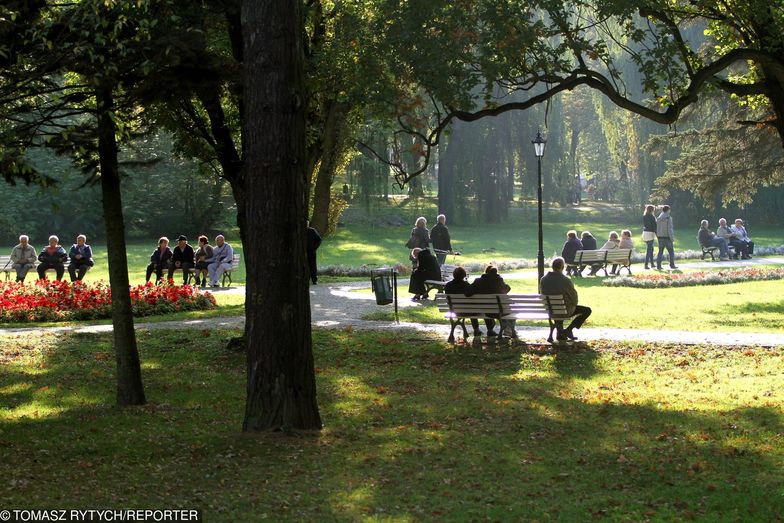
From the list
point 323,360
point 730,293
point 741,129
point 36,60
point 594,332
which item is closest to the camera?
point 36,60

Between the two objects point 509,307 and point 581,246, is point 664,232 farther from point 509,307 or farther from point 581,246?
point 509,307

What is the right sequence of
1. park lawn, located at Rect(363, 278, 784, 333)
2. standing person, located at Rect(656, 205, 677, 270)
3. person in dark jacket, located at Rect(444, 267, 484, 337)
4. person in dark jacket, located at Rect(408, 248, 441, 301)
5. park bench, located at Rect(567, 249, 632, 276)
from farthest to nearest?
standing person, located at Rect(656, 205, 677, 270), park bench, located at Rect(567, 249, 632, 276), person in dark jacket, located at Rect(408, 248, 441, 301), park lawn, located at Rect(363, 278, 784, 333), person in dark jacket, located at Rect(444, 267, 484, 337)

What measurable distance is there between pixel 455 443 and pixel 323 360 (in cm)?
535

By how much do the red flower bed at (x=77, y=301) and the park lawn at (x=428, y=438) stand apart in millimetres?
5033

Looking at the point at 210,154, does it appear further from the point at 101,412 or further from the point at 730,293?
Answer: the point at 730,293

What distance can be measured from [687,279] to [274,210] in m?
17.8

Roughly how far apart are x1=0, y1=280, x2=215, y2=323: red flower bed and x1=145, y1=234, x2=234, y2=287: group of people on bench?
409cm

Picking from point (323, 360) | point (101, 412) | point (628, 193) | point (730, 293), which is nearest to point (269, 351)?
point (101, 412)

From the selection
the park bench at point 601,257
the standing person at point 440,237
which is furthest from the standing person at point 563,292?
the park bench at point 601,257

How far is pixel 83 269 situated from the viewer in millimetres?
25953

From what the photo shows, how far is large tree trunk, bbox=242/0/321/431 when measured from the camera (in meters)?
8.95

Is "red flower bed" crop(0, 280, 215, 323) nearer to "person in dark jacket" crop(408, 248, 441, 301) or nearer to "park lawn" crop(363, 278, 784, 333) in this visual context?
"park lawn" crop(363, 278, 784, 333)

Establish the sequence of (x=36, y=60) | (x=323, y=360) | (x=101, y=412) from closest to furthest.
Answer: (x=36, y=60), (x=101, y=412), (x=323, y=360)

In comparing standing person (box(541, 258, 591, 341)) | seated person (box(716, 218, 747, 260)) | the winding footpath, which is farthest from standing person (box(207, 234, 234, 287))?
seated person (box(716, 218, 747, 260))
